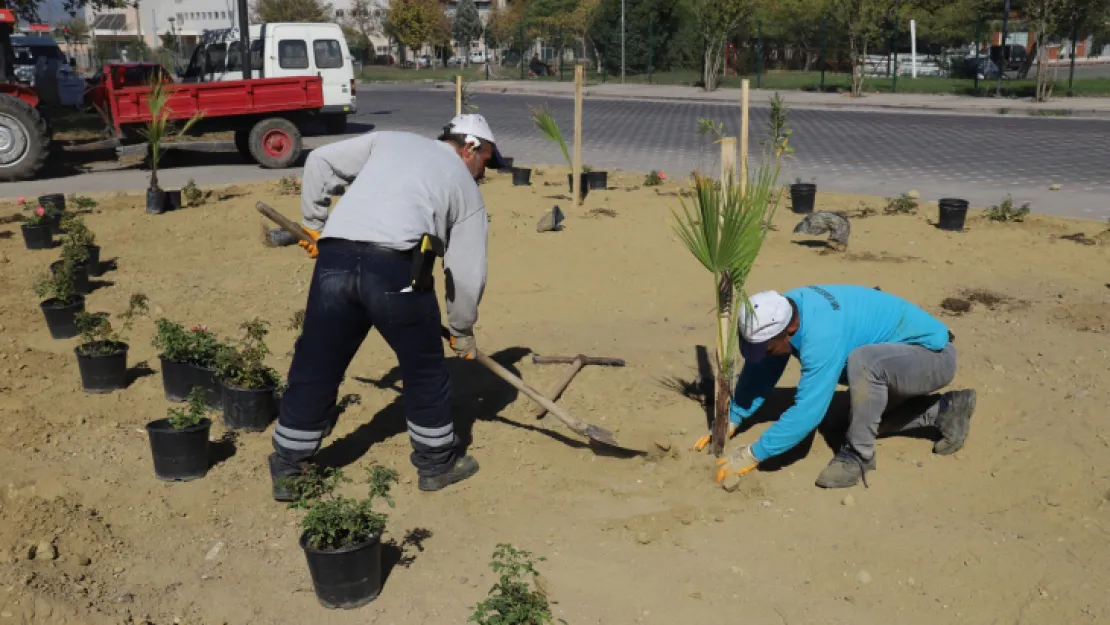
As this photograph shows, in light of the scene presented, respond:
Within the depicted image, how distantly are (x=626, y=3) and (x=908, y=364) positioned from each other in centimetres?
3996

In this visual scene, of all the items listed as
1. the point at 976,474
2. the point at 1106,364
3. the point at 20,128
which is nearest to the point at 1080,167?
the point at 1106,364

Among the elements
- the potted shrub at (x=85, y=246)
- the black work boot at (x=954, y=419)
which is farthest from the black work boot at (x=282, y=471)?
the potted shrub at (x=85, y=246)

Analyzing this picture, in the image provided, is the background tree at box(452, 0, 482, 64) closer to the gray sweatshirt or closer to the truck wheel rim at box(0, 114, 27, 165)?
the truck wheel rim at box(0, 114, 27, 165)

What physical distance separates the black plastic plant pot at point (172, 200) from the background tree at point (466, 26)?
5007cm

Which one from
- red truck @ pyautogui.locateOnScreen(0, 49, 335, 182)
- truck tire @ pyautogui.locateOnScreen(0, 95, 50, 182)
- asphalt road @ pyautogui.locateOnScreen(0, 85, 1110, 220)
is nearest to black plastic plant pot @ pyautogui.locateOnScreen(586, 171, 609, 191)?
asphalt road @ pyautogui.locateOnScreen(0, 85, 1110, 220)

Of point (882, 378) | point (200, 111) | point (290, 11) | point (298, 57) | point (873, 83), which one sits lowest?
point (882, 378)

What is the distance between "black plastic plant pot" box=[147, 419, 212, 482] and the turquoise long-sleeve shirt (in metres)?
2.66

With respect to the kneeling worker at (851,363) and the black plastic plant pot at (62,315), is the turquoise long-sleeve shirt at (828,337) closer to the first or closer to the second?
the kneeling worker at (851,363)

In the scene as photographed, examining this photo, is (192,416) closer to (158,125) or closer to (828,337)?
(828,337)

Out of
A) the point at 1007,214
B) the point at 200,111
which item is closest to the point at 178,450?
the point at 1007,214

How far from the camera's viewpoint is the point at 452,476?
195 inches

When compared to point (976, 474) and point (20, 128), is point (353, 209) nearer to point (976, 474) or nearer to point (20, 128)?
point (976, 474)

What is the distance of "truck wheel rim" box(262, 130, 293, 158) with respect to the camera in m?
15.5

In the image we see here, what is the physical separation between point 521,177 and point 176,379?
729 cm
